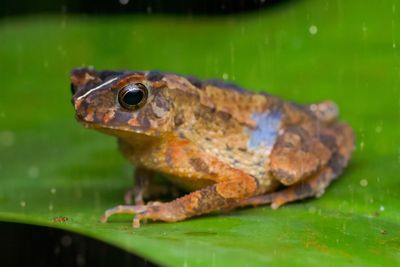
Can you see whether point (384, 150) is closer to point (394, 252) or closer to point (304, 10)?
point (394, 252)

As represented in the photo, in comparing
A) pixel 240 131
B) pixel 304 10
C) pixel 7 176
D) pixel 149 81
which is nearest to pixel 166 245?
pixel 149 81

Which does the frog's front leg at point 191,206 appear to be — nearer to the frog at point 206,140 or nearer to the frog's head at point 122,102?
the frog at point 206,140

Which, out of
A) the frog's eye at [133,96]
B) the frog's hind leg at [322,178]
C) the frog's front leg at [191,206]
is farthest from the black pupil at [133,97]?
the frog's hind leg at [322,178]

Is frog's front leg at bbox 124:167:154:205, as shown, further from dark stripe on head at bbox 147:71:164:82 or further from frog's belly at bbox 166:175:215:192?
dark stripe on head at bbox 147:71:164:82

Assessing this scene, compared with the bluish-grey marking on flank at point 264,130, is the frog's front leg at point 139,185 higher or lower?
lower

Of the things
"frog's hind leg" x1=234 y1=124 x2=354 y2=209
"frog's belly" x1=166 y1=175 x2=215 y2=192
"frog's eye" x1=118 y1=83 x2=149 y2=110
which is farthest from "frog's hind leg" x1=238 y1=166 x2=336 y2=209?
"frog's eye" x1=118 y1=83 x2=149 y2=110
